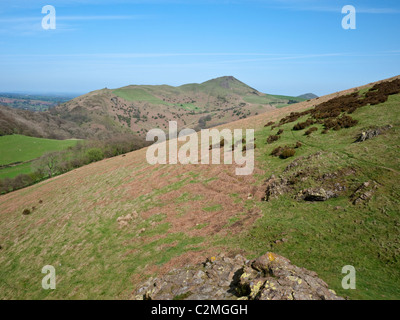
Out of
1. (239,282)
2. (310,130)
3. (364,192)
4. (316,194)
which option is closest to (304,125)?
(310,130)

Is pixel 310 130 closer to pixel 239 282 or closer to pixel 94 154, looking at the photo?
pixel 239 282

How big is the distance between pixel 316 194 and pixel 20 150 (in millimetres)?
144577

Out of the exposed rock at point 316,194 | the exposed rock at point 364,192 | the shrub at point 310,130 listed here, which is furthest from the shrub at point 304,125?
the exposed rock at point 364,192

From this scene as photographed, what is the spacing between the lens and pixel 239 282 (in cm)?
1166

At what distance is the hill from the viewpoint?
14109mm

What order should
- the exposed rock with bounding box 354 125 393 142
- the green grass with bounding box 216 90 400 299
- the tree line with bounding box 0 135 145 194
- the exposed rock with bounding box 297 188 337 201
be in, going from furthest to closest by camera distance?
the tree line with bounding box 0 135 145 194
the exposed rock with bounding box 354 125 393 142
the exposed rock with bounding box 297 188 337 201
the green grass with bounding box 216 90 400 299

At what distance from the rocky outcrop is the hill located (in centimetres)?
141

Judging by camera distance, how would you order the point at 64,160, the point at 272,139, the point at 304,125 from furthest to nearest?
1. the point at 64,160
2. the point at 304,125
3. the point at 272,139

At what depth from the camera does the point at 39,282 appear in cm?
2395

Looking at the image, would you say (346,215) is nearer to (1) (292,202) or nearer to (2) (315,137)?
(1) (292,202)

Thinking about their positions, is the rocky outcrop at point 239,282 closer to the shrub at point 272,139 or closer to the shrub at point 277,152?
the shrub at point 277,152

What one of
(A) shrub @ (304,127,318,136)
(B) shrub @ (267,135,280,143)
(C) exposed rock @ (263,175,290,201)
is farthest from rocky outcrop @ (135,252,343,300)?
(A) shrub @ (304,127,318,136)

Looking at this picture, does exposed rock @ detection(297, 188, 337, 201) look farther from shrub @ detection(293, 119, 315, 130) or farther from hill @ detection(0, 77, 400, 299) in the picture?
shrub @ detection(293, 119, 315, 130)

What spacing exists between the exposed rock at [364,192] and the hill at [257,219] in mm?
72
